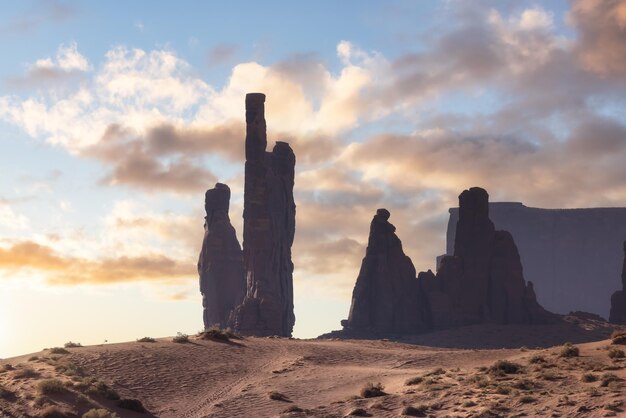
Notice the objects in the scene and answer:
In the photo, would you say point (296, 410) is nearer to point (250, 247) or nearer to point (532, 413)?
point (532, 413)

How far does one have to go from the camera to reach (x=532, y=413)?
1857 inches

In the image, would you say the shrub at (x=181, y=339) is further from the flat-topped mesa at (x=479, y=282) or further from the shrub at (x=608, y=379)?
the flat-topped mesa at (x=479, y=282)

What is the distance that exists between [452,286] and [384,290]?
9448 mm

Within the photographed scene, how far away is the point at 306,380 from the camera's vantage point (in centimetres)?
5994

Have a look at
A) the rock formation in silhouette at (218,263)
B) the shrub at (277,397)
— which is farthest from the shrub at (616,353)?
the rock formation in silhouette at (218,263)

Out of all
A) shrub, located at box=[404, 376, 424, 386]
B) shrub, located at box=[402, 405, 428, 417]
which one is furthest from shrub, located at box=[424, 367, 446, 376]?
shrub, located at box=[402, 405, 428, 417]

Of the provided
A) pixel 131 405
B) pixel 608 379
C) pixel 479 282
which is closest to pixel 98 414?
pixel 131 405

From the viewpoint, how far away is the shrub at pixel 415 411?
4919cm

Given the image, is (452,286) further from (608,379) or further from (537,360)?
(608,379)

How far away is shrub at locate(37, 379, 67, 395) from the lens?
49.6 metres

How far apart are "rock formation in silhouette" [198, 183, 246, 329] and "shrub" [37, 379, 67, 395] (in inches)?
4131

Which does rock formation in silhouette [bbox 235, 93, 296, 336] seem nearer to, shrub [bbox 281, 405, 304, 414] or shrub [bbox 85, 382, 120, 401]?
shrub [bbox 85, 382, 120, 401]

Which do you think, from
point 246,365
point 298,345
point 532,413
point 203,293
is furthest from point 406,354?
point 203,293

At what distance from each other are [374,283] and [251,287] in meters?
17.4
